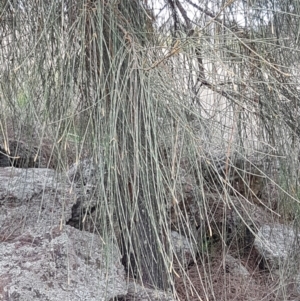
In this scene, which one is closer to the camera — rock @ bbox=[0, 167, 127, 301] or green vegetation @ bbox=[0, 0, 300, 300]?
green vegetation @ bbox=[0, 0, 300, 300]

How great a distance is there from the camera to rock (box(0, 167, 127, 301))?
1.07 metres

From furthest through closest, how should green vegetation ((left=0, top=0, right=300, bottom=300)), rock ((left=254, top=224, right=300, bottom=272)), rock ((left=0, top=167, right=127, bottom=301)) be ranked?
1. rock ((left=254, top=224, right=300, bottom=272))
2. rock ((left=0, top=167, right=127, bottom=301))
3. green vegetation ((left=0, top=0, right=300, bottom=300))

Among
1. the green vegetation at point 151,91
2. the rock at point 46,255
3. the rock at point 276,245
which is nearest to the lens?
the green vegetation at point 151,91

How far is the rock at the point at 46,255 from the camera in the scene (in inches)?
42.1

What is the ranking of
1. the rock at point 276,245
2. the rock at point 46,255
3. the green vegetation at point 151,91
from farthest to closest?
1. the rock at point 276,245
2. the rock at point 46,255
3. the green vegetation at point 151,91

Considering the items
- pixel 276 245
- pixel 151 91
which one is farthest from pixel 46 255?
pixel 276 245

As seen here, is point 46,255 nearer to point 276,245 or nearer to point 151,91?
point 151,91

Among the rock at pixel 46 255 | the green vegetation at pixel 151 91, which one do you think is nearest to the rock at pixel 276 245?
the green vegetation at pixel 151 91

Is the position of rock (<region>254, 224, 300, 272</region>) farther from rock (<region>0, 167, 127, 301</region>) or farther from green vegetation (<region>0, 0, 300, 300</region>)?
rock (<region>0, 167, 127, 301</region>)

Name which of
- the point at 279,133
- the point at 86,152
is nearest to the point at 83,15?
the point at 86,152

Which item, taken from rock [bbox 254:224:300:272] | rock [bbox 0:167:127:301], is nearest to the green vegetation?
rock [bbox 0:167:127:301]

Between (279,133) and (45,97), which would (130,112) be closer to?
(45,97)

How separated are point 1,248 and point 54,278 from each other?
0.63 feet

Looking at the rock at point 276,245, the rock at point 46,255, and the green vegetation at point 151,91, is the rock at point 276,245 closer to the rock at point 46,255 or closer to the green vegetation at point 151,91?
the green vegetation at point 151,91
